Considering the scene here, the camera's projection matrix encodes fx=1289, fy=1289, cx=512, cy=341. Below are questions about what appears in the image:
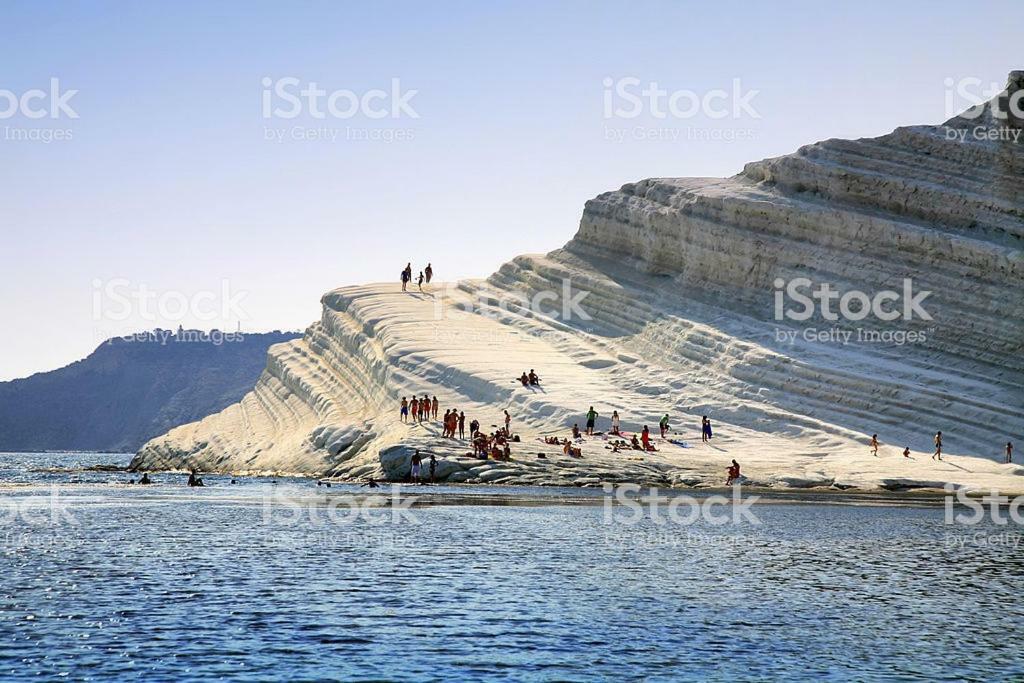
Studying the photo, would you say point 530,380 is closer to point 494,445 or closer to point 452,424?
point 452,424

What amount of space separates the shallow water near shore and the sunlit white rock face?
13.2 meters

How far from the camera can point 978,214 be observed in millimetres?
53312

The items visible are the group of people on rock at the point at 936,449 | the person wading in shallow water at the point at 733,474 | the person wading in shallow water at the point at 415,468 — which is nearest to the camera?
Result: the person wading in shallow water at the point at 733,474

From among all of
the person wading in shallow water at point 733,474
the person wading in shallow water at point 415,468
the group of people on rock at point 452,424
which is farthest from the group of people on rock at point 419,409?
the person wading in shallow water at point 733,474

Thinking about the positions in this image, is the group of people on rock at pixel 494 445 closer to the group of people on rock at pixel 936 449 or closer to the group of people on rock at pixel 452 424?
the group of people on rock at pixel 452 424

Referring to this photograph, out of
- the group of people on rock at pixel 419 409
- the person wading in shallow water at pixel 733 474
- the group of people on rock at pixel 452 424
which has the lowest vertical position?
the person wading in shallow water at pixel 733 474

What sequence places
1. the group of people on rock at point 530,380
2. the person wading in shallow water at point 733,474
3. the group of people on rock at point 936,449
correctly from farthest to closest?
the group of people on rock at point 530,380
the group of people on rock at point 936,449
the person wading in shallow water at point 733,474

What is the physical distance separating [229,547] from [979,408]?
3133 cm

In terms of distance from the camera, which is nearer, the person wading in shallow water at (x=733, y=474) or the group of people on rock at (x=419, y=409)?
the person wading in shallow water at (x=733, y=474)

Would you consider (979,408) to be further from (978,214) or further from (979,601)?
(979,601)

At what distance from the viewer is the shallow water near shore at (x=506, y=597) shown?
16.1 meters

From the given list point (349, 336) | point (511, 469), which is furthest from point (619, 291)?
point (511, 469)

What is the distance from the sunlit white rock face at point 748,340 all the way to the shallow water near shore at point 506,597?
13178 millimetres

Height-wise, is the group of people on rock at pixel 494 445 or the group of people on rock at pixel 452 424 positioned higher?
the group of people on rock at pixel 452 424
